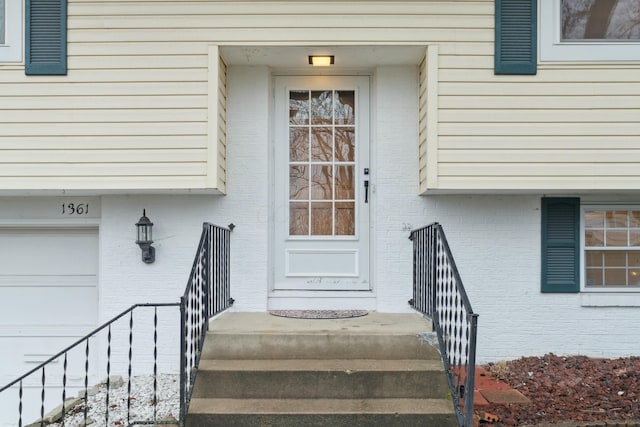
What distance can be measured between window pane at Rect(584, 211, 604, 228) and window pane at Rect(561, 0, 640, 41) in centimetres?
163

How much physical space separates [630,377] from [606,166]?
179 centimetres

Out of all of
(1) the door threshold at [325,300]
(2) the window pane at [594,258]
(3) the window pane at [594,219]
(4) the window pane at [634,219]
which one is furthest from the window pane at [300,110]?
(4) the window pane at [634,219]

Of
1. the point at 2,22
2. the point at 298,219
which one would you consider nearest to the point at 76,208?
the point at 2,22

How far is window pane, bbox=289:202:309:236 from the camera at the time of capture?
561 cm

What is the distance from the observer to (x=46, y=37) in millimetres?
5078

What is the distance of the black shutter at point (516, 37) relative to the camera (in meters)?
5.01

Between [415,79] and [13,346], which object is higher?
[415,79]

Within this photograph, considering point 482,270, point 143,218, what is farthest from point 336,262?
point 143,218

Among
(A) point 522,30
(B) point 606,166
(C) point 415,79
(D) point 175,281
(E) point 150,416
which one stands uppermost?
(A) point 522,30

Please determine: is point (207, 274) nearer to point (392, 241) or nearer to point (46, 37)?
point (392, 241)

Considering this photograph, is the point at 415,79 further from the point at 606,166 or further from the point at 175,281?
the point at 175,281

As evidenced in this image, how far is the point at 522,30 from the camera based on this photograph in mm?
5059

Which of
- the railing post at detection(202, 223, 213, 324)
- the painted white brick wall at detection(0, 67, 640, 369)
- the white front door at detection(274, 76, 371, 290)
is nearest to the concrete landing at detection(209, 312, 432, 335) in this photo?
the railing post at detection(202, 223, 213, 324)

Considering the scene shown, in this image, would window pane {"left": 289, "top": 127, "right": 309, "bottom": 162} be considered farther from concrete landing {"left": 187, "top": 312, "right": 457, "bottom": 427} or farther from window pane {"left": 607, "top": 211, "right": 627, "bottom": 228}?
window pane {"left": 607, "top": 211, "right": 627, "bottom": 228}
